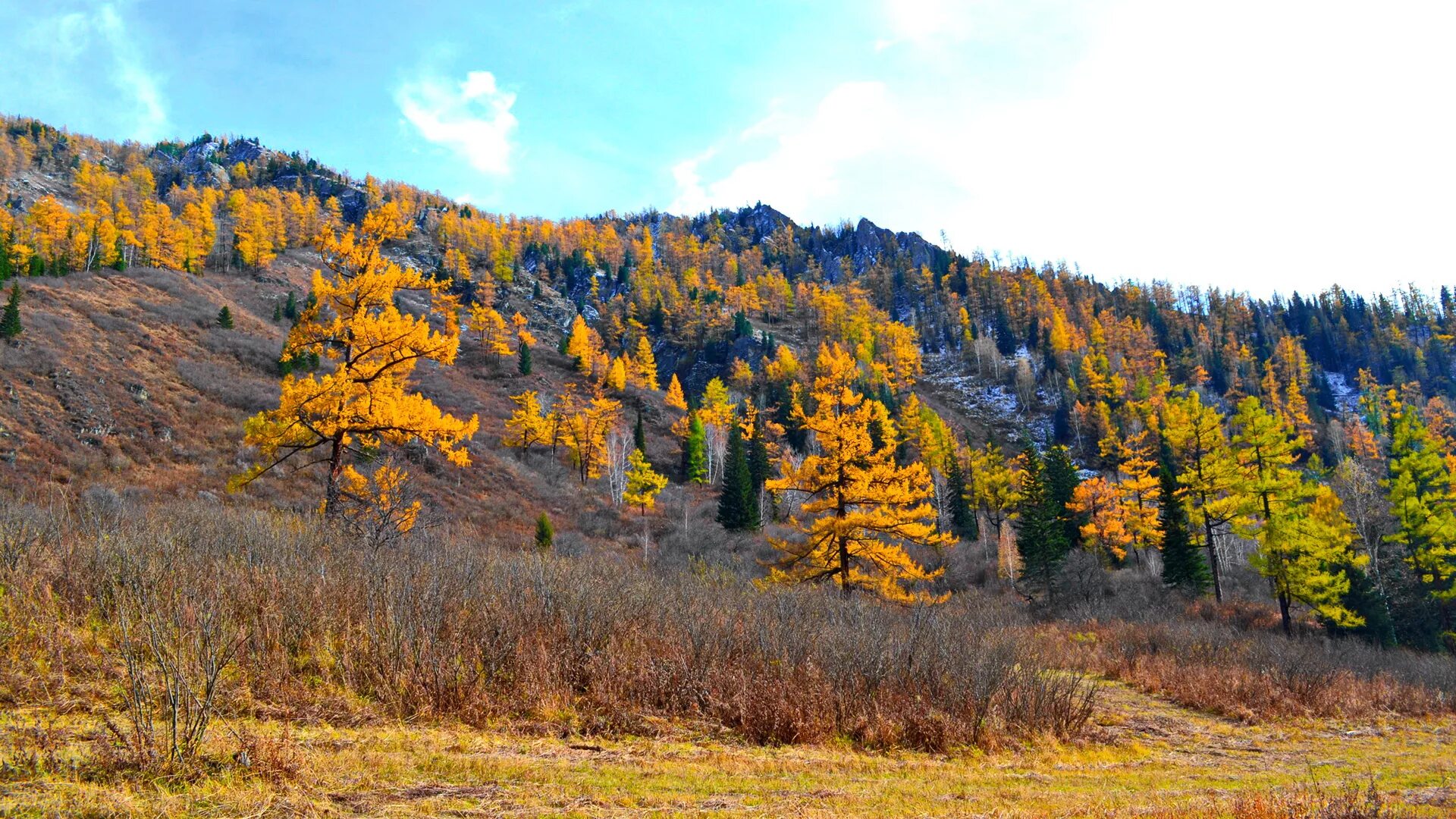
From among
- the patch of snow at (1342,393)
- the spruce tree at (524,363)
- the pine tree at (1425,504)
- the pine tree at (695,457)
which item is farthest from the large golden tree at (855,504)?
the patch of snow at (1342,393)

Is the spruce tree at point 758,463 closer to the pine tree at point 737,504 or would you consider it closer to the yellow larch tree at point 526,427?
the pine tree at point 737,504

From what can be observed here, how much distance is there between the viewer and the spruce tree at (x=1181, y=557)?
34.3 meters

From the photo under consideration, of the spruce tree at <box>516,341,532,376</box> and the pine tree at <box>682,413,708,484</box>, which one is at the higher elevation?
the spruce tree at <box>516,341,532,376</box>

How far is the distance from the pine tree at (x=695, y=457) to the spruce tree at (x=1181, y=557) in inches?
1479

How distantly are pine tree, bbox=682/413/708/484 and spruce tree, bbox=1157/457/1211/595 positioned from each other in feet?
123

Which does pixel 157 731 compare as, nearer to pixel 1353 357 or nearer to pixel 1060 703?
pixel 1060 703

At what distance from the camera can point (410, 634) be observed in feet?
21.4

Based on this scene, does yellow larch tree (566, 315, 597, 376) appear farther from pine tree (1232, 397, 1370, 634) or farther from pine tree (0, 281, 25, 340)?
pine tree (1232, 397, 1370, 634)

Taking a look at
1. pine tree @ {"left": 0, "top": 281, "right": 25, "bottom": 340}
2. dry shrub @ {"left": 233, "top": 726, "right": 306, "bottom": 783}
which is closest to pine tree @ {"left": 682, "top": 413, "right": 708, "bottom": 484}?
pine tree @ {"left": 0, "top": 281, "right": 25, "bottom": 340}

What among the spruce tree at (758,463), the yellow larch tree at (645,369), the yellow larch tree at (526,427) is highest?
the yellow larch tree at (645,369)

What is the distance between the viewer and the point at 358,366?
41.2 ft

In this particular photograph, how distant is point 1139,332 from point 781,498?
323ft

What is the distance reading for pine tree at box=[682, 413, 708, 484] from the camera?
62.1 meters

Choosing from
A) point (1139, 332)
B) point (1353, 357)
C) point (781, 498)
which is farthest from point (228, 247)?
point (1353, 357)
